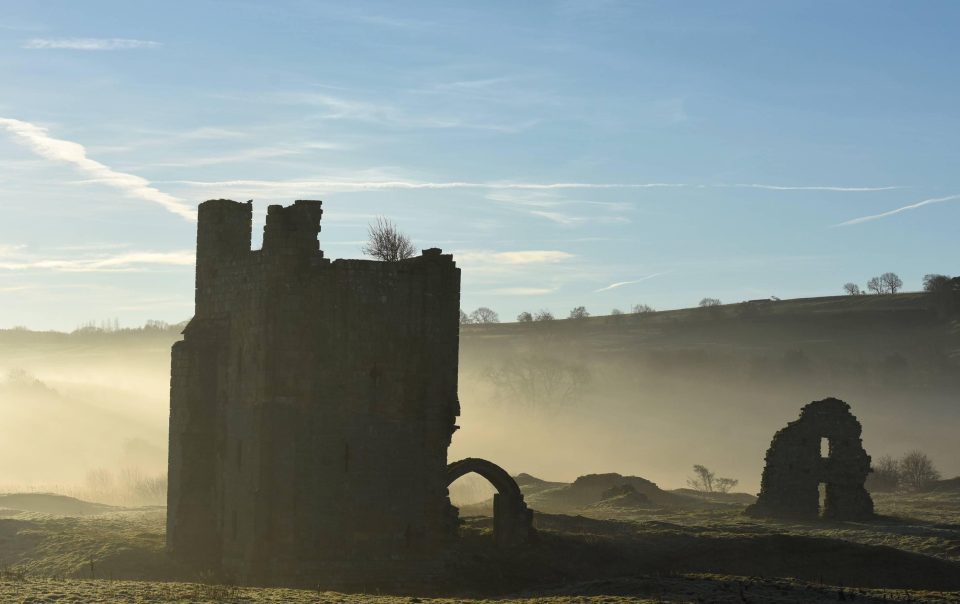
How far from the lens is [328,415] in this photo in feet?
88.6

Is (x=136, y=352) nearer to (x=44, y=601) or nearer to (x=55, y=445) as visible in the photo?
(x=55, y=445)

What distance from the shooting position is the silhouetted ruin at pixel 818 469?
40438 millimetres

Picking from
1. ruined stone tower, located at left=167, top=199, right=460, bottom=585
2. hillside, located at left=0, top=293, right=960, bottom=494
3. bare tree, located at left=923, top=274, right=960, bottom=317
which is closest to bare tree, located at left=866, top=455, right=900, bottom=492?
hillside, located at left=0, top=293, right=960, bottom=494

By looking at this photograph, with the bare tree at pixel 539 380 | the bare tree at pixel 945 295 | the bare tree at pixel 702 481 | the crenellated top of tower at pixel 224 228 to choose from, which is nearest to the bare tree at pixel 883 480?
the bare tree at pixel 702 481

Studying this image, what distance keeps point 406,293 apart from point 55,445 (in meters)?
66.7

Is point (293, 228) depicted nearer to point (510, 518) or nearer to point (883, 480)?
point (510, 518)

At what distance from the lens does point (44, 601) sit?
19.1 m

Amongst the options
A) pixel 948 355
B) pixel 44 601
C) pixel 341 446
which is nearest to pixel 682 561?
pixel 341 446

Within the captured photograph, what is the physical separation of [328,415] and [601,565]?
830cm

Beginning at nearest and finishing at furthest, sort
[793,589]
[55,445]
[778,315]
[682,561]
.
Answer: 1. [793,589]
2. [682,561]
3. [55,445]
4. [778,315]

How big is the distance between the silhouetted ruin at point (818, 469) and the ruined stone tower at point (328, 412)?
17060 millimetres

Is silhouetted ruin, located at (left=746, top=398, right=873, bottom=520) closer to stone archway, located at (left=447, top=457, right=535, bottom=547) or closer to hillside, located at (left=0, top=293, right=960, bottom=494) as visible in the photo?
stone archway, located at (left=447, top=457, right=535, bottom=547)

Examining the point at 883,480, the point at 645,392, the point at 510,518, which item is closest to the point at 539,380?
the point at 645,392

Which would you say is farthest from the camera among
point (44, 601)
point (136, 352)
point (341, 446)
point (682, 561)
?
point (136, 352)
